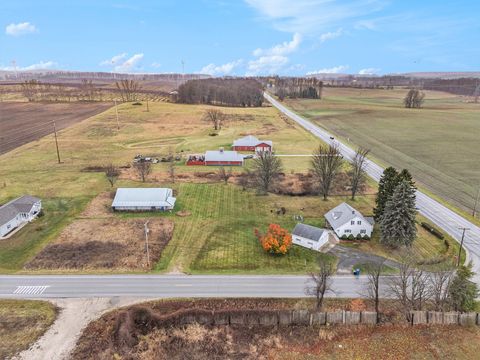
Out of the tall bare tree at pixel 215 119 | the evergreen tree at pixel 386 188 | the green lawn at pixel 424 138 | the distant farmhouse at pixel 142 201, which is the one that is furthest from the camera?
the tall bare tree at pixel 215 119

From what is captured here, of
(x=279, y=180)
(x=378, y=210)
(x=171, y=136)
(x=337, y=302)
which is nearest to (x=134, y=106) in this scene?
(x=171, y=136)

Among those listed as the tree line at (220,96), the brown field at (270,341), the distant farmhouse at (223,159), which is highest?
the tree line at (220,96)

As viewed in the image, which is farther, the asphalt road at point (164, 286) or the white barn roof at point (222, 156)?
the white barn roof at point (222, 156)

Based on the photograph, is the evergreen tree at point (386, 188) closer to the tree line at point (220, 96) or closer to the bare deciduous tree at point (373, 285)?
the bare deciduous tree at point (373, 285)

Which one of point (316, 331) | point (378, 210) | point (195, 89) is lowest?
point (316, 331)

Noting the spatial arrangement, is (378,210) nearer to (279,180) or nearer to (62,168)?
(279,180)

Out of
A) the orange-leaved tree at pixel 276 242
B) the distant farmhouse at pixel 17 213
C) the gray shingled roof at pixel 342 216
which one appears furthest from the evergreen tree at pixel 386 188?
the distant farmhouse at pixel 17 213
